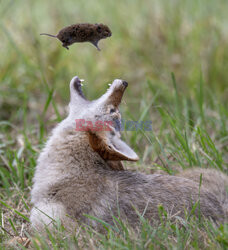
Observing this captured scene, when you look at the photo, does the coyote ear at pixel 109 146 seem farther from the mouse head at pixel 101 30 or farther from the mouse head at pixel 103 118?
the mouse head at pixel 101 30

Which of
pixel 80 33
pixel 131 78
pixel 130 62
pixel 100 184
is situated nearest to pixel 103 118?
pixel 100 184

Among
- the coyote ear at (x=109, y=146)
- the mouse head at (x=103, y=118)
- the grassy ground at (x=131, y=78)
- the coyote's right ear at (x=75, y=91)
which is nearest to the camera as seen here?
the coyote ear at (x=109, y=146)

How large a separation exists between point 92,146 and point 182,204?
2.64 ft

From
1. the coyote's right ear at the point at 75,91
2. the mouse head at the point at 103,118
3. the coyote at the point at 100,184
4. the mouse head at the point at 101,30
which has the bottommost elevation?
the coyote at the point at 100,184

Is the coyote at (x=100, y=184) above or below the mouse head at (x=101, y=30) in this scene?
below

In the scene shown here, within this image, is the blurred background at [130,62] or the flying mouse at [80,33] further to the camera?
the blurred background at [130,62]

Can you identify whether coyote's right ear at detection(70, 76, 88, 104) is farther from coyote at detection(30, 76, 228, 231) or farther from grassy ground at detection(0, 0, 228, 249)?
grassy ground at detection(0, 0, 228, 249)

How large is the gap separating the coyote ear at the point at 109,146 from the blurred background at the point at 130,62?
147cm

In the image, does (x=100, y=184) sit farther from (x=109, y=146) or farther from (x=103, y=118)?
(x=103, y=118)

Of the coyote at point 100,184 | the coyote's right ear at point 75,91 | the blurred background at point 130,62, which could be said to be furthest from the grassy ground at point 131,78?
the coyote's right ear at point 75,91

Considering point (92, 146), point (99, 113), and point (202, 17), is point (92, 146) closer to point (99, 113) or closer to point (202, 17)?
point (99, 113)

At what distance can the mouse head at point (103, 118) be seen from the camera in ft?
10.9

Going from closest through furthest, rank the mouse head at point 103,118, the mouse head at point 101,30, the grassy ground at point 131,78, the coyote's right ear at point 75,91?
the mouse head at point 103,118
the mouse head at point 101,30
the coyote's right ear at point 75,91
the grassy ground at point 131,78

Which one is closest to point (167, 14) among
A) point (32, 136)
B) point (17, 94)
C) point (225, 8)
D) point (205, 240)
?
point (225, 8)
